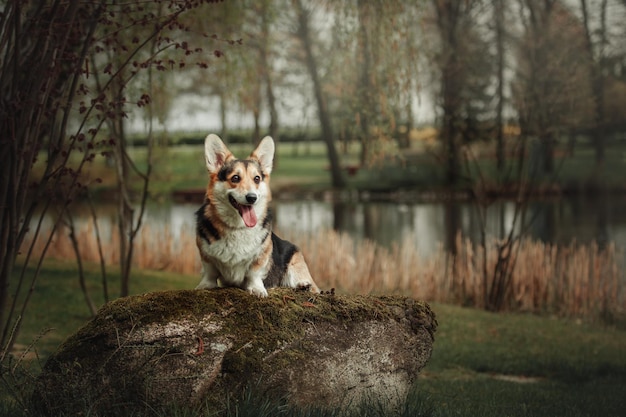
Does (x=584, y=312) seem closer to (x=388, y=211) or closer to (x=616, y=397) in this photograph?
(x=616, y=397)

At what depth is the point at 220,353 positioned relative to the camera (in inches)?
166

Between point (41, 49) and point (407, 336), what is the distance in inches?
136

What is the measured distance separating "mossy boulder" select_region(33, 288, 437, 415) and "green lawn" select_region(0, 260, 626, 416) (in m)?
0.54

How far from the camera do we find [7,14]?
5.59 metres

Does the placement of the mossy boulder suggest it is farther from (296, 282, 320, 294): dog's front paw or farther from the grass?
the grass

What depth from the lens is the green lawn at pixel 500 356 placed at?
21.5 ft

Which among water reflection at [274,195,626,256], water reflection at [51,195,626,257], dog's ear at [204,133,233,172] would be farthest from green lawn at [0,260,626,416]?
water reflection at [274,195,626,256]

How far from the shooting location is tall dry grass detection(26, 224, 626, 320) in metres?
10.4

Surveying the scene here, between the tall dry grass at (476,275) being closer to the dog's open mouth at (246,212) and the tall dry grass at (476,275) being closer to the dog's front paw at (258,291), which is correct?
the dog's front paw at (258,291)

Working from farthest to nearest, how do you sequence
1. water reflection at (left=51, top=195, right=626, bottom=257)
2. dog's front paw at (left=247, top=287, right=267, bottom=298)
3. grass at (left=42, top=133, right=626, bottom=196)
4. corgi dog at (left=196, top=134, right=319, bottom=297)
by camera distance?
1. grass at (left=42, top=133, right=626, bottom=196)
2. water reflection at (left=51, top=195, right=626, bottom=257)
3. dog's front paw at (left=247, top=287, right=267, bottom=298)
4. corgi dog at (left=196, top=134, right=319, bottom=297)

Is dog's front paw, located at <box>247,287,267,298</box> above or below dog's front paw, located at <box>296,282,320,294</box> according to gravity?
above

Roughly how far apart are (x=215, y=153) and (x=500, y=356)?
5228 millimetres

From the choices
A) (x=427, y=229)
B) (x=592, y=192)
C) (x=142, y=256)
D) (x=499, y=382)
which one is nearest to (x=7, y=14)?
(x=499, y=382)

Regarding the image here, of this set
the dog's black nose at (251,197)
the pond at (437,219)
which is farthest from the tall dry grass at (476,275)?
the dog's black nose at (251,197)
